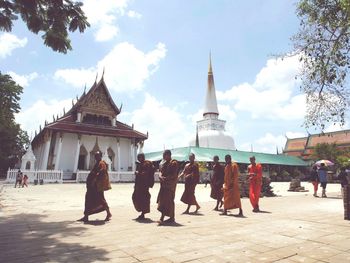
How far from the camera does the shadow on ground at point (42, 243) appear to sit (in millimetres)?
3592

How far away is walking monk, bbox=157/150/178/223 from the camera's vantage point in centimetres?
624

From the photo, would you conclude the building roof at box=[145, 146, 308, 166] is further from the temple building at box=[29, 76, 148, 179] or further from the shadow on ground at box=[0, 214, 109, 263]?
the shadow on ground at box=[0, 214, 109, 263]

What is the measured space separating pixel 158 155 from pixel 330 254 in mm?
30545

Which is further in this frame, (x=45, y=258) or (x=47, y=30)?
(x=47, y=30)

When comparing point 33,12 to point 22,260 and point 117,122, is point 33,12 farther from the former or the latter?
point 117,122

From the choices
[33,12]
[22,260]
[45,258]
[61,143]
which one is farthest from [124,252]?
[61,143]

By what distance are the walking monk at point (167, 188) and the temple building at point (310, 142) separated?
4348cm

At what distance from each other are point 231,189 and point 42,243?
4775 millimetres

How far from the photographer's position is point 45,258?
355 centimetres

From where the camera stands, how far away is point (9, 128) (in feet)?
115

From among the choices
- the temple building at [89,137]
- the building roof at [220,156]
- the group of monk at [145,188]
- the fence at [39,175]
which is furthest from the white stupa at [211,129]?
the group of monk at [145,188]

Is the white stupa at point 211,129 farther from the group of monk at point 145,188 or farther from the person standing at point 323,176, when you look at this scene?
the group of monk at point 145,188

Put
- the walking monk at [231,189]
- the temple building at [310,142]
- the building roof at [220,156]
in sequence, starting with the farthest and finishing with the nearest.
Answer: the temple building at [310,142] → the building roof at [220,156] → the walking monk at [231,189]

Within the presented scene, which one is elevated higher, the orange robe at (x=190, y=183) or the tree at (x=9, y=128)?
the tree at (x=9, y=128)
